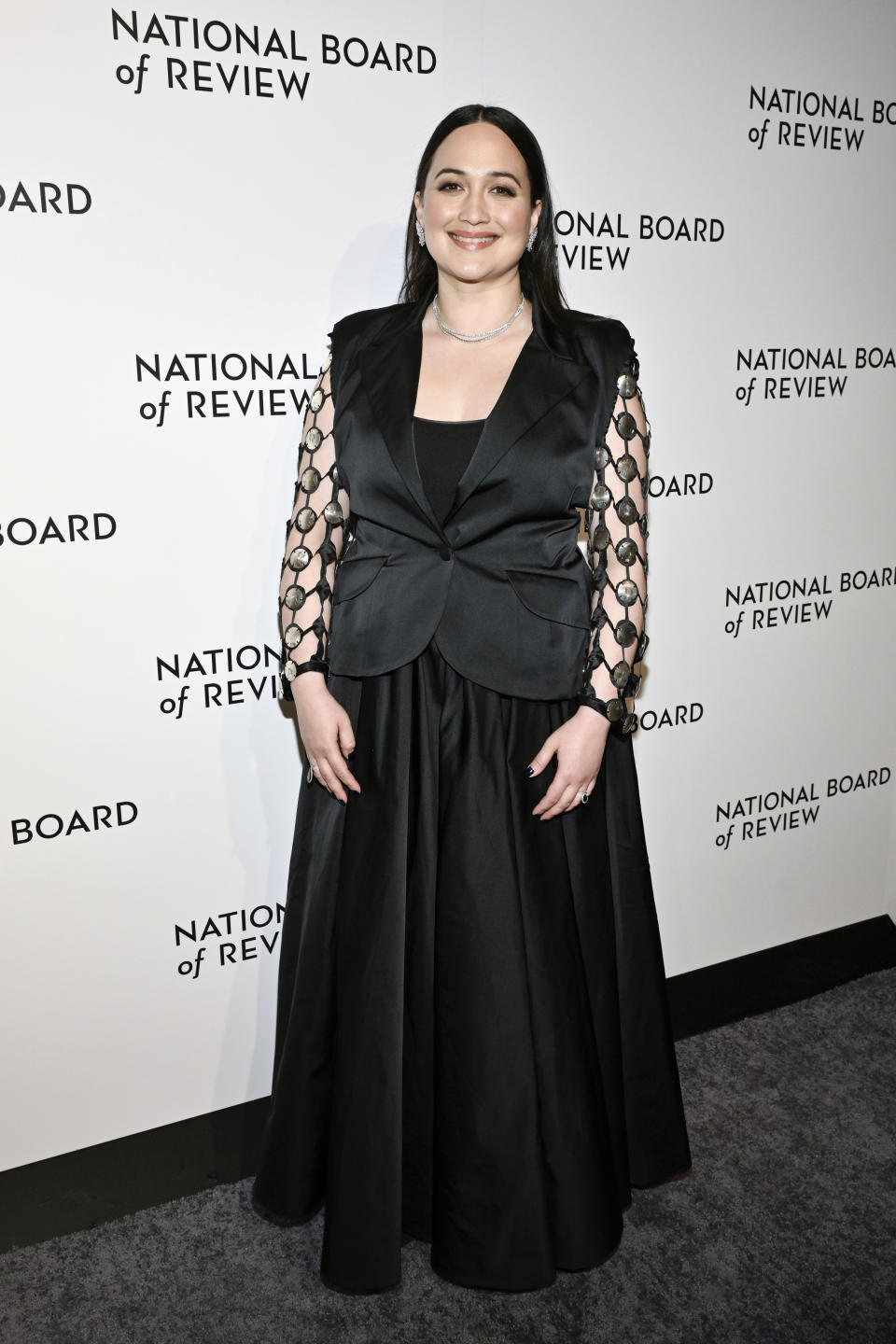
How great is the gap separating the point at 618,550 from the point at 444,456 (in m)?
0.33

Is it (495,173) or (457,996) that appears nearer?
(495,173)

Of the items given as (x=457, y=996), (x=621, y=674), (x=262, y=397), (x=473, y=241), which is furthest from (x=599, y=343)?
(x=457, y=996)

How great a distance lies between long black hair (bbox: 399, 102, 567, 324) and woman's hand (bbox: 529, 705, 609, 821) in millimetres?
697

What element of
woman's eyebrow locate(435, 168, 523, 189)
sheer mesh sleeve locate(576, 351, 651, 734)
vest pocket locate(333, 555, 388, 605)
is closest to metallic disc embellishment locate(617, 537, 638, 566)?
sheer mesh sleeve locate(576, 351, 651, 734)

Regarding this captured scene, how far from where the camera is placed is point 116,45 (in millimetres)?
2074

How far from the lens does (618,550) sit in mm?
2078

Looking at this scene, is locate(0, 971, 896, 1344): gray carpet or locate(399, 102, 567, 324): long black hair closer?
locate(399, 102, 567, 324): long black hair

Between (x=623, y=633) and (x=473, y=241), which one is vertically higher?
(x=473, y=241)

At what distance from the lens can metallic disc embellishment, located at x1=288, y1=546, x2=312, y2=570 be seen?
2160mm

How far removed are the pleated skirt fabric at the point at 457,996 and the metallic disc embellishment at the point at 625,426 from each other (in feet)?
1.52

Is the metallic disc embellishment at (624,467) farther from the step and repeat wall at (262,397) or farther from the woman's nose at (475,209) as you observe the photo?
the step and repeat wall at (262,397)

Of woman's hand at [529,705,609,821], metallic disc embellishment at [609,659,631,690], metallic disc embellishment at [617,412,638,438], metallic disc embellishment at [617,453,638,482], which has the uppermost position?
metallic disc embellishment at [617,412,638,438]

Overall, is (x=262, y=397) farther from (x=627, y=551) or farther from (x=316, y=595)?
(x=627, y=551)

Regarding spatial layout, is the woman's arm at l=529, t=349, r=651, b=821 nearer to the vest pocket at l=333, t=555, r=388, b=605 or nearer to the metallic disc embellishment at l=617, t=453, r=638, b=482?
the metallic disc embellishment at l=617, t=453, r=638, b=482
